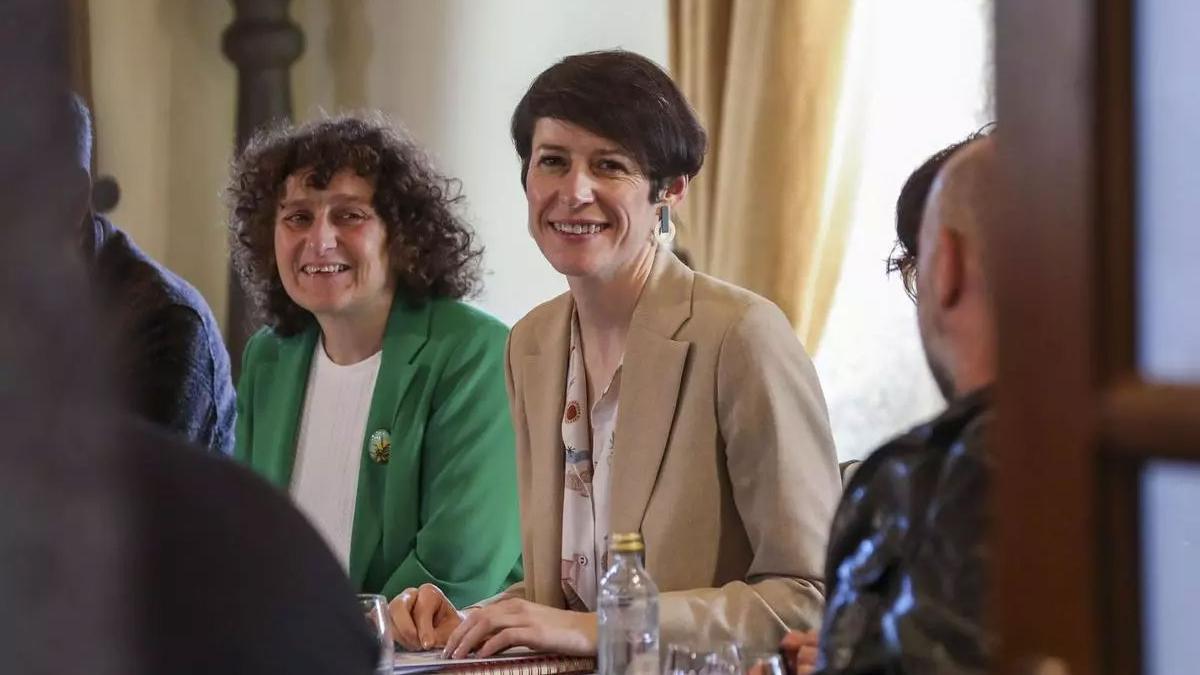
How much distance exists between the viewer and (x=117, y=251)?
303 cm

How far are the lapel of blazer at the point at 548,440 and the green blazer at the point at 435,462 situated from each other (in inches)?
12.0

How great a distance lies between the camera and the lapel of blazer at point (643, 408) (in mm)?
2398

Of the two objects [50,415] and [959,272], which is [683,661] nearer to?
[959,272]

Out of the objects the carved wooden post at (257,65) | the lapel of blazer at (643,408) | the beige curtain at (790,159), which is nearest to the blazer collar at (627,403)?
the lapel of blazer at (643,408)

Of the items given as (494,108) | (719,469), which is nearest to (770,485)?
(719,469)

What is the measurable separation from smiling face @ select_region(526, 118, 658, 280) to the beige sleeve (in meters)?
0.28

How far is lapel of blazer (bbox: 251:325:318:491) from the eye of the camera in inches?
121

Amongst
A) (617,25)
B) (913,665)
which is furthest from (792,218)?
(913,665)

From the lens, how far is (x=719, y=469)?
2.39m

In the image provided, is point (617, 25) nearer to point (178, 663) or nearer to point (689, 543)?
point (689, 543)

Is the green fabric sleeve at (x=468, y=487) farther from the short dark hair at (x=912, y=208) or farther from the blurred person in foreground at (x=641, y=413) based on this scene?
the short dark hair at (x=912, y=208)

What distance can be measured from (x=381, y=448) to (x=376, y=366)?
0.21 meters

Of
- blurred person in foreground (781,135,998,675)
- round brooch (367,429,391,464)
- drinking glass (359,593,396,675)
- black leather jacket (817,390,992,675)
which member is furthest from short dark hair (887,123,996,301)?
round brooch (367,429,391,464)

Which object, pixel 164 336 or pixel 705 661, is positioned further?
pixel 164 336
